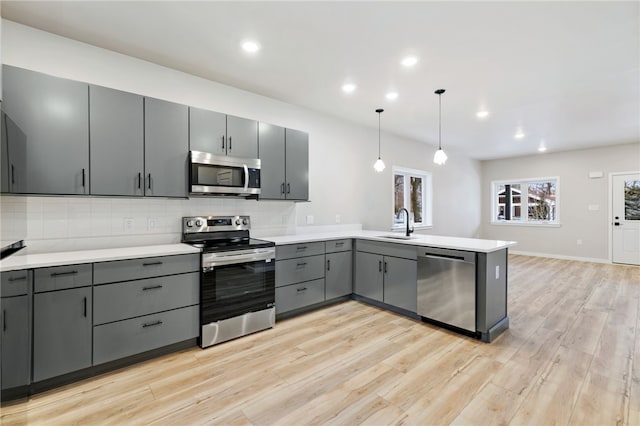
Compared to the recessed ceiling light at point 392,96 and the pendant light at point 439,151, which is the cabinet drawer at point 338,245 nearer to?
the pendant light at point 439,151

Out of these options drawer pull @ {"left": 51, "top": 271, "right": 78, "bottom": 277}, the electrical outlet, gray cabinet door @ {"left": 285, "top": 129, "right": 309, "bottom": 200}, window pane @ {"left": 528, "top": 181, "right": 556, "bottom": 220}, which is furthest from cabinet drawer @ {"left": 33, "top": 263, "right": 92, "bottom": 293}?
window pane @ {"left": 528, "top": 181, "right": 556, "bottom": 220}

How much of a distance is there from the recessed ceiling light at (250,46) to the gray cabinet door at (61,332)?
229cm

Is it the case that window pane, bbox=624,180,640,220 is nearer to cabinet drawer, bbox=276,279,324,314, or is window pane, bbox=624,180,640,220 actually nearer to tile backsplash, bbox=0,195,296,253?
cabinet drawer, bbox=276,279,324,314

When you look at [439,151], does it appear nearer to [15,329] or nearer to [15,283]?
[15,283]

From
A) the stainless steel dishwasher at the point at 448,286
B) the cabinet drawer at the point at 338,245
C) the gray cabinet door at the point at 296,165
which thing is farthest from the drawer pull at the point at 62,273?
the stainless steel dishwasher at the point at 448,286

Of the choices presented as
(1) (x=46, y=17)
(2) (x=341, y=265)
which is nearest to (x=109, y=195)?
(1) (x=46, y=17)

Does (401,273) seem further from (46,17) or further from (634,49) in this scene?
(46,17)

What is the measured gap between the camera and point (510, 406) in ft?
6.21

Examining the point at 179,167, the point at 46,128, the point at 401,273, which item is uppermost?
the point at 46,128

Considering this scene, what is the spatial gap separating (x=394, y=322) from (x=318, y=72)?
2.79 meters

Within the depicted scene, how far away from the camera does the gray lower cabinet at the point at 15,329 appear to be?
179 cm

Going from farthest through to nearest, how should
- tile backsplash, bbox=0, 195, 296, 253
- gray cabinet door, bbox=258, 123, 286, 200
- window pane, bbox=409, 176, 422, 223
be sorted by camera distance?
window pane, bbox=409, 176, 422, 223 < gray cabinet door, bbox=258, 123, 286, 200 < tile backsplash, bbox=0, 195, 296, 253

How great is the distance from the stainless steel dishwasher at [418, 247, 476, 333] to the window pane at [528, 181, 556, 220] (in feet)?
20.6

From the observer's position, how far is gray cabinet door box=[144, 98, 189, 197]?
8.71ft
